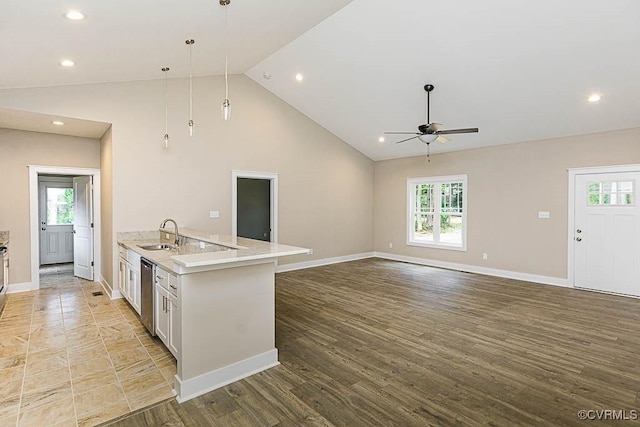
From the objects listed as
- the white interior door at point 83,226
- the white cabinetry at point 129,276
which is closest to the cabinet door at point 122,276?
the white cabinetry at point 129,276

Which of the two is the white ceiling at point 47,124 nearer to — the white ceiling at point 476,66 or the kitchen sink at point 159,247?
the kitchen sink at point 159,247

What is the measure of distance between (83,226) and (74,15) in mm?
4697

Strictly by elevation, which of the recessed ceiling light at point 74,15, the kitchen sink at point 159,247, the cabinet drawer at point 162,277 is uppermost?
the recessed ceiling light at point 74,15

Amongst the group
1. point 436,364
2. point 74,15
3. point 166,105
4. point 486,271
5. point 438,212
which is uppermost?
point 166,105

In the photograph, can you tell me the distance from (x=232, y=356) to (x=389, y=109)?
512 centimetres

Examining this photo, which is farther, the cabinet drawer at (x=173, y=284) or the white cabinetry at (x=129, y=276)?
the white cabinetry at (x=129, y=276)

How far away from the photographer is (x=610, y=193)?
547 cm

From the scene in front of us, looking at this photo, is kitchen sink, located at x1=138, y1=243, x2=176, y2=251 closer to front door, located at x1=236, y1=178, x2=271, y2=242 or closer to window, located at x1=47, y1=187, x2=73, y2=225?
front door, located at x1=236, y1=178, x2=271, y2=242

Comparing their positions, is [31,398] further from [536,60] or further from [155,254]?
[536,60]

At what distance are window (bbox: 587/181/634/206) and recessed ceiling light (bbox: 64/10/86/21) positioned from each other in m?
7.08

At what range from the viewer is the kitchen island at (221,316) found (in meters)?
2.49

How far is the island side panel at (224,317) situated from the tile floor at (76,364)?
0.36m

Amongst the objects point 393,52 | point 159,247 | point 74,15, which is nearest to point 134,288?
point 159,247

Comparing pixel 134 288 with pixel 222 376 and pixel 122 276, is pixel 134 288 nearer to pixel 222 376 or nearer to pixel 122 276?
pixel 122 276
